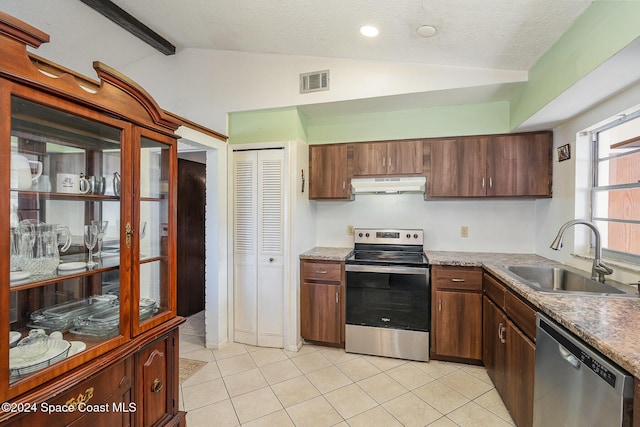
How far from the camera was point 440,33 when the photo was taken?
2057 mm

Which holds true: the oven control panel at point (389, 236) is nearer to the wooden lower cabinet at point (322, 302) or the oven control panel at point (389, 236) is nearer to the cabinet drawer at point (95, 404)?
the wooden lower cabinet at point (322, 302)

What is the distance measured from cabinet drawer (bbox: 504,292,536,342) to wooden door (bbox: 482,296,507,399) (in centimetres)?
15

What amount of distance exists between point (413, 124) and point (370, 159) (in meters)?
→ 0.60

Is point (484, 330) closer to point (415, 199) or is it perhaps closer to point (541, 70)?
point (415, 199)

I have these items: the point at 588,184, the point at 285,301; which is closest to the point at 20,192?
the point at 285,301

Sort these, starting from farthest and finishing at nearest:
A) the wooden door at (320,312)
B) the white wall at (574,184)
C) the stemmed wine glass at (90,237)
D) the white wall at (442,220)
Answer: the white wall at (442,220) < the wooden door at (320,312) < the white wall at (574,184) < the stemmed wine glass at (90,237)

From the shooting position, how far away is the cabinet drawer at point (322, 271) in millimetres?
2902

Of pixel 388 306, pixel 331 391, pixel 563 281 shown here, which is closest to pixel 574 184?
pixel 563 281

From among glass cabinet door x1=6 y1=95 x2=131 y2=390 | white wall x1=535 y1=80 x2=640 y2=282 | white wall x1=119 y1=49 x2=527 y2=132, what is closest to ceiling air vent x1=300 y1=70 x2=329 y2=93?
white wall x1=119 y1=49 x2=527 y2=132

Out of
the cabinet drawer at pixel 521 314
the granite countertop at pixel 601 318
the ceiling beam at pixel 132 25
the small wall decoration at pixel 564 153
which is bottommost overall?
the cabinet drawer at pixel 521 314

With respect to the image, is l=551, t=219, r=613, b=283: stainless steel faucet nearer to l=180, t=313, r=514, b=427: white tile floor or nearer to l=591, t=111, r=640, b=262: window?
l=591, t=111, r=640, b=262: window

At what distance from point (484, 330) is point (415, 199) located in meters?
1.42

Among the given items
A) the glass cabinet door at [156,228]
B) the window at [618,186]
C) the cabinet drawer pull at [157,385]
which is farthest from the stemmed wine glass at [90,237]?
the window at [618,186]

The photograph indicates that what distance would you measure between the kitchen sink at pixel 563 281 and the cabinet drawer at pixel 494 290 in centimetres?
12
